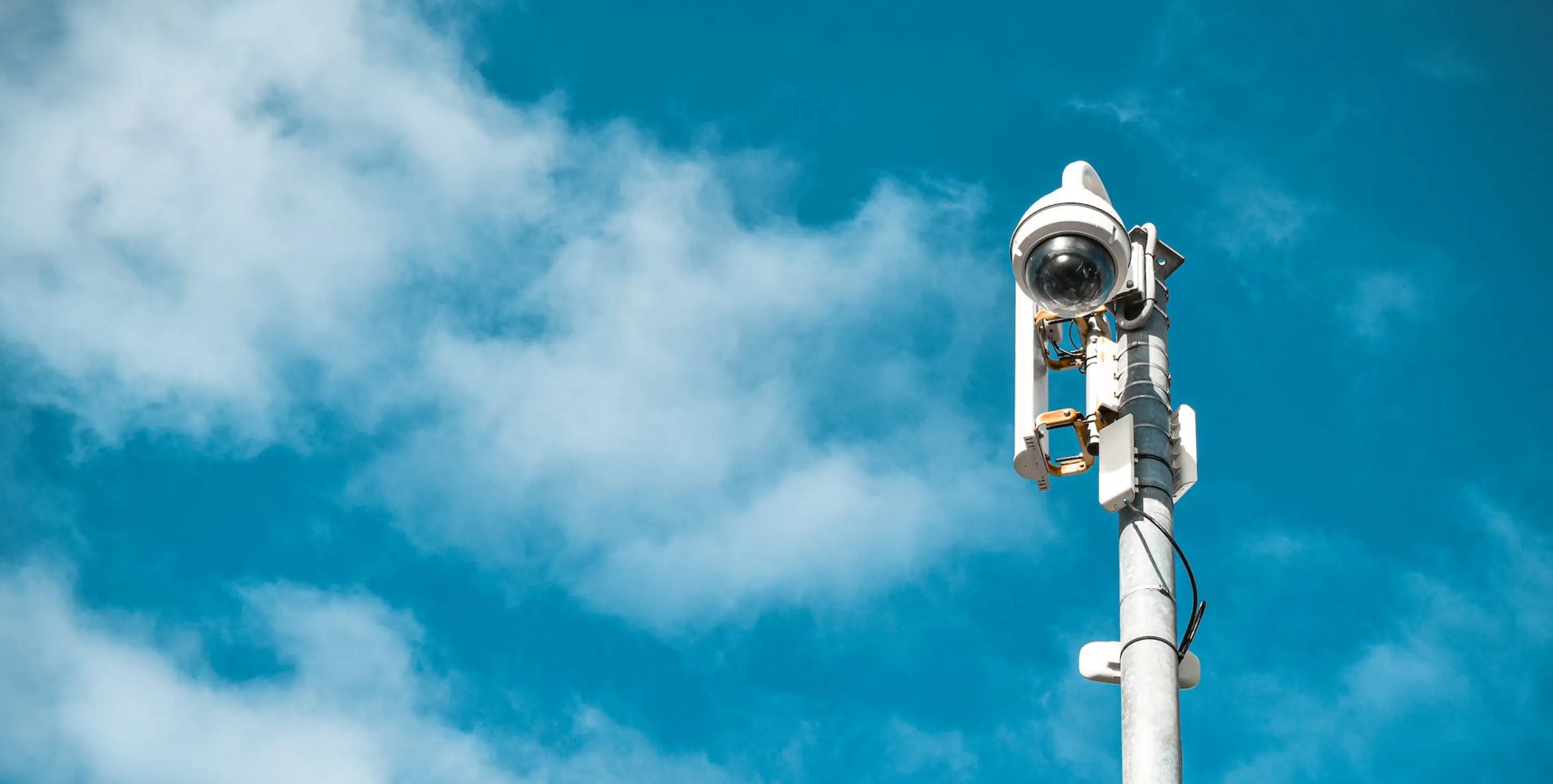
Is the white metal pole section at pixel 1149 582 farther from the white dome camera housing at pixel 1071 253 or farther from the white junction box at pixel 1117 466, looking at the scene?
the white dome camera housing at pixel 1071 253

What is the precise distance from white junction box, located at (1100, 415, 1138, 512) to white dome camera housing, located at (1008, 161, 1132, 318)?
595 millimetres

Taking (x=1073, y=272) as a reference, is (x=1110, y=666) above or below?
below

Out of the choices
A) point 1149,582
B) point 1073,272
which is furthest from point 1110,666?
point 1073,272

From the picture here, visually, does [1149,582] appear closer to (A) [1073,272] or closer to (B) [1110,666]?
(B) [1110,666]

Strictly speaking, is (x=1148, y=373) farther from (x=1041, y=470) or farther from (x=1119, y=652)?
(x=1119, y=652)

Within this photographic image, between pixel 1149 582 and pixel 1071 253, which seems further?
pixel 1071 253

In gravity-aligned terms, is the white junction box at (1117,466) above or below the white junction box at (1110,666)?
above

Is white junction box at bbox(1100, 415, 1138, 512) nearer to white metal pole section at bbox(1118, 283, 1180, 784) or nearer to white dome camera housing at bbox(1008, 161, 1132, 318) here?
white metal pole section at bbox(1118, 283, 1180, 784)

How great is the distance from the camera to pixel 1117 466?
291 inches

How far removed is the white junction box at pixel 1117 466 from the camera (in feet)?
24.0

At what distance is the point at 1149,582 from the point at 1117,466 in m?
0.69

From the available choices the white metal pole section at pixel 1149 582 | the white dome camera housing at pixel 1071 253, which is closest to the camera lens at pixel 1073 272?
the white dome camera housing at pixel 1071 253

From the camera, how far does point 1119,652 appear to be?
708 centimetres

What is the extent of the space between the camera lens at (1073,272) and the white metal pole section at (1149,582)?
1.63ft
